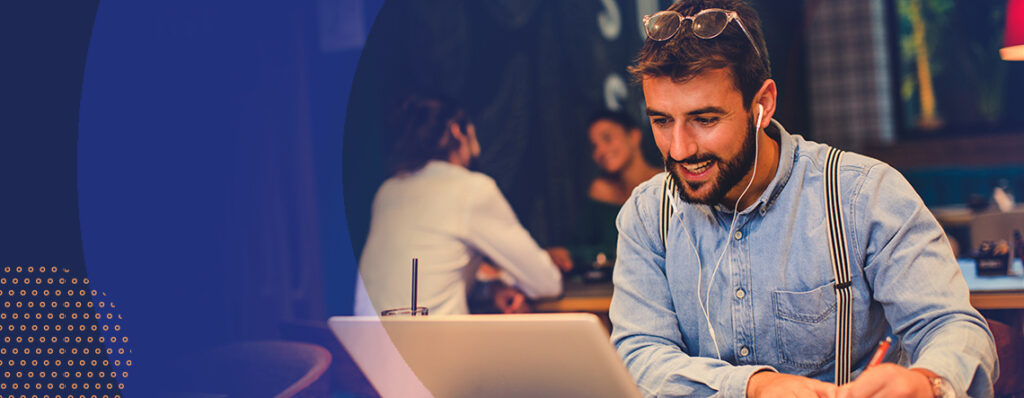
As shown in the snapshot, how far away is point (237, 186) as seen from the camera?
1.80m

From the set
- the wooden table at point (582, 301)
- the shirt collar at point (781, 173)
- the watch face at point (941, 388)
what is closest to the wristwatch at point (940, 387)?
the watch face at point (941, 388)

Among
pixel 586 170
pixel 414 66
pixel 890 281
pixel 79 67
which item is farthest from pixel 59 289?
pixel 586 170

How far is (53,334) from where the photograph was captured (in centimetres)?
150

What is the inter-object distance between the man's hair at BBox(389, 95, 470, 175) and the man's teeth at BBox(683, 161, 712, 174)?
5.12 ft

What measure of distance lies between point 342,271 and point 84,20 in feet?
3.86

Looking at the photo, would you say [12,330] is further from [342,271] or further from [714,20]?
[714,20]

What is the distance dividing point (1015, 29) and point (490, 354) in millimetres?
2255

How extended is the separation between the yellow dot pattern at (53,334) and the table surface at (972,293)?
5.50ft

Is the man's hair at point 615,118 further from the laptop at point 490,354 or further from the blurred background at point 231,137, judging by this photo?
the laptop at point 490,354

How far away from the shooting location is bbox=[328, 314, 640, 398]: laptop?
40.4 inches

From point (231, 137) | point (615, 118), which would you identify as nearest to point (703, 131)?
point (231, 137)

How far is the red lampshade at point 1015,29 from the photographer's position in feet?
8.15

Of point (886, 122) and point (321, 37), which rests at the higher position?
point (321, 37)

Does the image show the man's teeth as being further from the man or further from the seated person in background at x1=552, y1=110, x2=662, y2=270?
the seated person in background at x1=552, y1=110, x2=662, y2=270
